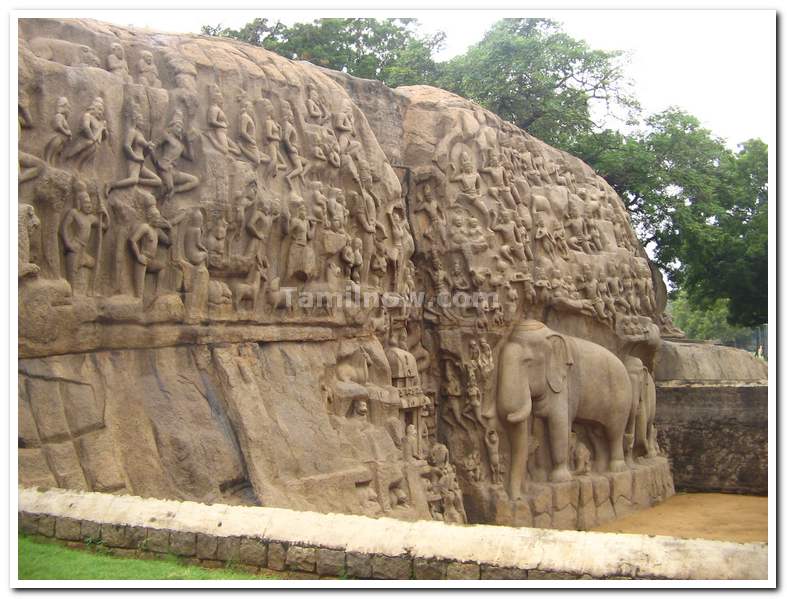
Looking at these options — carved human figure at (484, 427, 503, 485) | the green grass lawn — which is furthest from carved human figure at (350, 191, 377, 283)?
the green grass lawn

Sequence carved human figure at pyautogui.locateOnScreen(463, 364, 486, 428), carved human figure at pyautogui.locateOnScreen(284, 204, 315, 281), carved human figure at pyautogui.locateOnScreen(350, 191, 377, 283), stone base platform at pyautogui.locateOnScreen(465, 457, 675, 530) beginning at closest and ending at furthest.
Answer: carved human figure at pyautogui.locateOnScreen(284, 204, 315, 281), carved human figure at pyautogui.locateOnScreen(350, 191, 377, 283), stone base platform at pyautogui.locateOnScreen(465, 457, 675, 530), carved human figure at pyautogui.locateOnScreen(463, 364, 486, 428)

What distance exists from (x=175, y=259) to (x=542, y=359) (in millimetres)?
6729

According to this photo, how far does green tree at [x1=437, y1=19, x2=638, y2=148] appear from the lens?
24812 mm

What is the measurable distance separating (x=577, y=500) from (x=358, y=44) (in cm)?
1597

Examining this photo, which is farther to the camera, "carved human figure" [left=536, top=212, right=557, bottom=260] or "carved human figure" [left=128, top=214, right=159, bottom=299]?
"carved human figure" [left=536, top=212, right=557, bottom=260]

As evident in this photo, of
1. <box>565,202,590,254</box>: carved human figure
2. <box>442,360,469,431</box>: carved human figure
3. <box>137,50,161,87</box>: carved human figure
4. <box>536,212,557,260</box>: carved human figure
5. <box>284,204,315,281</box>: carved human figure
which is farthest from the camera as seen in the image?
<box>565,202,590,254</box>: carved human figure

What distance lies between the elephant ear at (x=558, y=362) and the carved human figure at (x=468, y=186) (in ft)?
7.32

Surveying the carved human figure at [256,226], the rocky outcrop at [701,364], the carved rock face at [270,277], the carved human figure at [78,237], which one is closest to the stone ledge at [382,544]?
the carved rock face at [270,277]

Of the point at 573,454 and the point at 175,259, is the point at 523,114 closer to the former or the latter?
the point at 573,454

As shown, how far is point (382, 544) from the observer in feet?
19.0

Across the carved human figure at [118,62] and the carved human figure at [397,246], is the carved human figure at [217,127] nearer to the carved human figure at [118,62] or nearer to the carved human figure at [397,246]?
the carved human figure at [118,62]

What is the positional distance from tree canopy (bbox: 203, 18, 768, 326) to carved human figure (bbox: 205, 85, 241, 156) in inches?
556

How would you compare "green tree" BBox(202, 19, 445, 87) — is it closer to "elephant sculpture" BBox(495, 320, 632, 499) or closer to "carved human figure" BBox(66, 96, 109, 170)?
"elephant sculpture" BBox(495, 320, 632, 499)

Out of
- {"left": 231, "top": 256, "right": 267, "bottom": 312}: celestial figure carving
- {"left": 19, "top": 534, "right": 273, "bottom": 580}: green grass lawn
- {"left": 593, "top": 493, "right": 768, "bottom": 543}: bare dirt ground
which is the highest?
{"left": 231, "top": 256, "right": 267, "bottom": 312}: celestial figure carving
